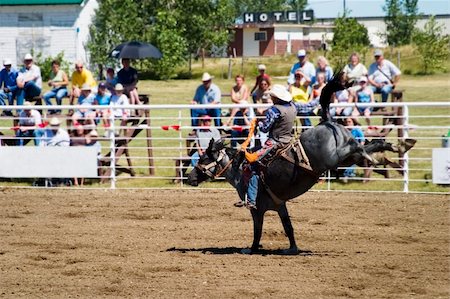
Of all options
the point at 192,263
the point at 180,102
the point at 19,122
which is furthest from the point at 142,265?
the point at 180,102

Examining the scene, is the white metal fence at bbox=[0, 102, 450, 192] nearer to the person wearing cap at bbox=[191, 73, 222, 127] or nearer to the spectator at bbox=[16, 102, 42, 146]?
the spectator at bbox=[16, 102, 42, 146]

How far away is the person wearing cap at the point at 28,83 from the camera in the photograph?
18453 mm

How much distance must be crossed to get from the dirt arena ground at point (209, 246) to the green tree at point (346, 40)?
32510mm

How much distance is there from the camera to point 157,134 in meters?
23.7

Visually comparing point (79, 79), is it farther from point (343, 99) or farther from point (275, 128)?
point (275, 128)

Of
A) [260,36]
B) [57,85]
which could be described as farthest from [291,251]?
[260,36]

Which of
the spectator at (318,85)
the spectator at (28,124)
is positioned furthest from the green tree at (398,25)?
the spectator at (28,124)

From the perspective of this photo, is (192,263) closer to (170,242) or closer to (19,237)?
(170,242)

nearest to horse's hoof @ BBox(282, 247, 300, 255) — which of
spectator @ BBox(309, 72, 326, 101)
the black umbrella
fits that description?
spectator @ BBox(309, 72, 326, 101)

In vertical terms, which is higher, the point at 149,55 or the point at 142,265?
the point at 149,55

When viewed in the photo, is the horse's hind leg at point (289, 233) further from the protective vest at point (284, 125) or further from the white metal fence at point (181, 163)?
the white metal fence at point (181, 163)

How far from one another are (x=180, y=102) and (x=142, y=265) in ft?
76.5

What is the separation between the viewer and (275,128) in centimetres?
999

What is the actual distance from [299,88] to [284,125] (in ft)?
20.2
